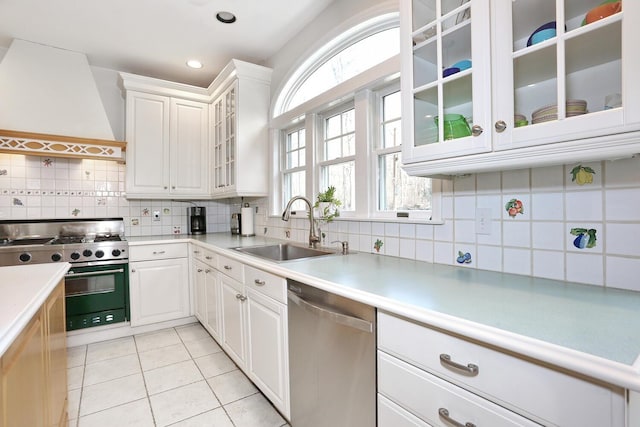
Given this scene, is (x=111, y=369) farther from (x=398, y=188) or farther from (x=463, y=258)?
(x=463, y=258)

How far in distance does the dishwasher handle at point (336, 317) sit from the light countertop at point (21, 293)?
0.92 meters

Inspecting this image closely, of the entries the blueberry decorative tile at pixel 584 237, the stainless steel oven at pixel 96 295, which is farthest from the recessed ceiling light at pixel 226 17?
the blueberry decorative tile at pixel 584 237

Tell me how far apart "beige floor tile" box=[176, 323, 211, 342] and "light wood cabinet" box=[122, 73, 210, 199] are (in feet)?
4.46

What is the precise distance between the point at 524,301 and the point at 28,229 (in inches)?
153

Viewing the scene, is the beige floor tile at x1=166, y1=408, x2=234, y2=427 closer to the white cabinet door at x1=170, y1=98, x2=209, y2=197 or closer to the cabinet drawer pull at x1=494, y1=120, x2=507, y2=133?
the cabinet drawer pull at x1=494, y1=120, x2=507, y2=133

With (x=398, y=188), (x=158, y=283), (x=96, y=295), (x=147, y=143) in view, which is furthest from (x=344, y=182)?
(x=96, y=295)

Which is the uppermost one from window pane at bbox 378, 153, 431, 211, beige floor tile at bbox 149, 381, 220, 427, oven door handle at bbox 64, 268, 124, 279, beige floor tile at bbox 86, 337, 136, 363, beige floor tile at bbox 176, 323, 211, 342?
window pane at bbox 378, 153, 431, 211

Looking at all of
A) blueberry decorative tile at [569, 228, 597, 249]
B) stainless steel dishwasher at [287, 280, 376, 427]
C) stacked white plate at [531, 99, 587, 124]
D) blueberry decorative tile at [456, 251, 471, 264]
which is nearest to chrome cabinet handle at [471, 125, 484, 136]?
stacked white plate at [531, 99, 587, 124]

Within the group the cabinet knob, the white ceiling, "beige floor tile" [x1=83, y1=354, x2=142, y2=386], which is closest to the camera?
the cabinet knob

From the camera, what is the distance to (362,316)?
1111 mm

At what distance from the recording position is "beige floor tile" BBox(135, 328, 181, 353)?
269 centimetres

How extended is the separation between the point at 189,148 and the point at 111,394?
2.36m

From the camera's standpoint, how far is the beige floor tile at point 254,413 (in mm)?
1715

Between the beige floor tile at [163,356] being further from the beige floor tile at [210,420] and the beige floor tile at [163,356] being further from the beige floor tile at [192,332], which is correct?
the beige floor tile at [210,420]
